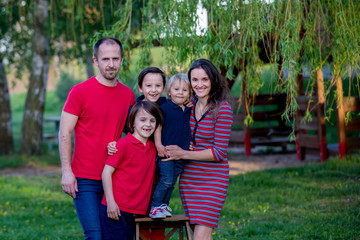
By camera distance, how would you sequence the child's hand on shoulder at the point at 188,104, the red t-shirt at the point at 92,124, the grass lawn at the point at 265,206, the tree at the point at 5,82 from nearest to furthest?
the red t-shirt at the point at 92,124 < the child's hand on shoulder at the point at 188,104 < the grass lawn at the point at 265,206 < the tree at the point at 5,82

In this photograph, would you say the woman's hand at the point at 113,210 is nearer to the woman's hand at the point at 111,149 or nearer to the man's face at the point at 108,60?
the woman's hand at the point at 111,149

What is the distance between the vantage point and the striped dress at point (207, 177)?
3484 mm


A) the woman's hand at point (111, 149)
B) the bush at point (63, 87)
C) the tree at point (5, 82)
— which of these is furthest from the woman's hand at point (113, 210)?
the bush at point (63, 87)

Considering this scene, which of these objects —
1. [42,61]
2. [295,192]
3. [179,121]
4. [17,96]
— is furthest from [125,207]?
[17,96]

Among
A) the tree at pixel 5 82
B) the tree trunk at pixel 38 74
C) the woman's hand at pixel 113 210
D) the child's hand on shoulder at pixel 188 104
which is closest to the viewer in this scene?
the woman's hand at pixel 113 210

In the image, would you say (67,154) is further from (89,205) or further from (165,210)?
(165,210)

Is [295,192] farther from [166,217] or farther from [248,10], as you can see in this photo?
[166,217]

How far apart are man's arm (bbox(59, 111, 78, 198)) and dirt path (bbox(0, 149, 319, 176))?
716cm

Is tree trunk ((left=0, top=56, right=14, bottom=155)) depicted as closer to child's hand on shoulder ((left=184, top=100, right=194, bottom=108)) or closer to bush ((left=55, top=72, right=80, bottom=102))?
child's hand on shoulder ((left=184, top=100, right=194, bottom=108))

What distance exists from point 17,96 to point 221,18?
36.6 meters

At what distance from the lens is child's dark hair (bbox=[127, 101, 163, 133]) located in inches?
135

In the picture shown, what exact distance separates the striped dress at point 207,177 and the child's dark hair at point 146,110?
0.27 metres

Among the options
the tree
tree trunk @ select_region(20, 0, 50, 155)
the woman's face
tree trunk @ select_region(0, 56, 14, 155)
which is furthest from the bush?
the woman's face

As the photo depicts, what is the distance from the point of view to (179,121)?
139 inches
